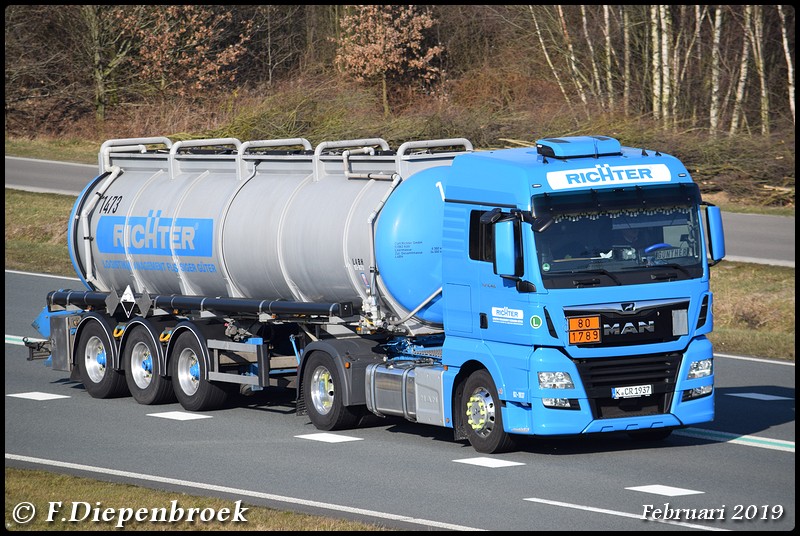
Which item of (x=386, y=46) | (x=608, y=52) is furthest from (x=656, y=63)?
(x=386, y=46)

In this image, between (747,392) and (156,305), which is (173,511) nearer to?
(156,305)

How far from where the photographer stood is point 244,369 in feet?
56.6

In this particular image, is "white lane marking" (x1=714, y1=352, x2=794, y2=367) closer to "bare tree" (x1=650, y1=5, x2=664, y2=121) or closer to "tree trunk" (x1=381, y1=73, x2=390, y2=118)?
"bare tree" (x1=650, y1=5, x2=664, y2=121)

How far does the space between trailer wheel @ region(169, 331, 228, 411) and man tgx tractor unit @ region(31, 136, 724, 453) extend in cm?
3

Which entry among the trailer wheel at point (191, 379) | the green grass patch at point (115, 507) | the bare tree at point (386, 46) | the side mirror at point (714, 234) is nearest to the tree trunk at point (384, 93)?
the bare tree at point (386, 46)

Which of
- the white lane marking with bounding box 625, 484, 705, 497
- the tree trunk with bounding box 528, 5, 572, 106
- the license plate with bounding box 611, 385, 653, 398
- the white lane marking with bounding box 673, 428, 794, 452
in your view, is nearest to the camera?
the white lane marking with bounding box 625, 484, 705, 497

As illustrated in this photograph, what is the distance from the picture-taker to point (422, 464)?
13.2 metres

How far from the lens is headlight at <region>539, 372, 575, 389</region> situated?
42.7 feet

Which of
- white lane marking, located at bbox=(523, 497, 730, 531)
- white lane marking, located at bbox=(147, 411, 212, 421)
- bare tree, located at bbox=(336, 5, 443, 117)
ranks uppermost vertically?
bare tree, located at bbox=(336, 5, 443, 117)

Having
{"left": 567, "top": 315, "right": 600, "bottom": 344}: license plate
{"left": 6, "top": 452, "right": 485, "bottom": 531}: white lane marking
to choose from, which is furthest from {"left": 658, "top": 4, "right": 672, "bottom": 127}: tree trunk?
{"left": 6, "top": 452, "right": 485, "bottom": 531}: white lane marking

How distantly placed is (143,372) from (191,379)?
98 centimetres

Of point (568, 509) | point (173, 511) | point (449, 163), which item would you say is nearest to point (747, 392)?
point (449, 163)

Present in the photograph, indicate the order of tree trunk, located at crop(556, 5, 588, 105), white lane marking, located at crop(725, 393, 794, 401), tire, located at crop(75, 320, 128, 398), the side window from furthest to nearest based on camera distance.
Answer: tree trunk, located at crop(556, 5, 588, 105) < tire, located at crop(75, 320, 128, 398) < white lane marking, located at crop(725, 393, 794, 401) < the side window

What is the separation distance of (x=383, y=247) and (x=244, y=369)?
349 cm
